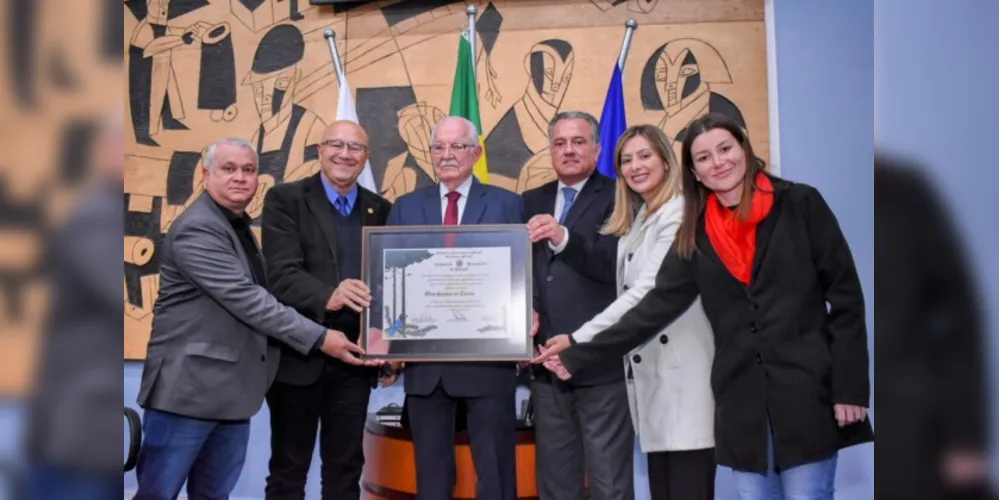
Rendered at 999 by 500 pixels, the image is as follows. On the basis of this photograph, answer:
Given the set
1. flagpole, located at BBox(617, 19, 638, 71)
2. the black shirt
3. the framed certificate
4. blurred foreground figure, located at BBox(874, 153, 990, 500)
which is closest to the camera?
blurred foreground figure, located at BBox(874, 153, 990, 500)

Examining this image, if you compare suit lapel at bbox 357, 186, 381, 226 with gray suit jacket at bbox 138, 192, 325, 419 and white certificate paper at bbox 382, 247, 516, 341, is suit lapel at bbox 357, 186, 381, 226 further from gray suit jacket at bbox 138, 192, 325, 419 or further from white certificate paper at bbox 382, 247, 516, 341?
gray suit jacket at bbox 138, 192, 325, 419

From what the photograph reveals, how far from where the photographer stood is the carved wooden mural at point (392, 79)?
3463 mm

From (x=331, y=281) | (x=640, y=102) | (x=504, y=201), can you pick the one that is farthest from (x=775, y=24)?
(x=331, y=281)

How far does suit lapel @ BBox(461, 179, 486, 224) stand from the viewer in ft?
8.30

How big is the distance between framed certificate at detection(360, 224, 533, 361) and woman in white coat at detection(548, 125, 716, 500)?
196 millimetres

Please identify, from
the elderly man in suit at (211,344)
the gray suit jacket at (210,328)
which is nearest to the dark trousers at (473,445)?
the elderly man in suit at (211,344)

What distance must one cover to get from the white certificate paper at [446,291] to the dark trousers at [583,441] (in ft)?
1.08

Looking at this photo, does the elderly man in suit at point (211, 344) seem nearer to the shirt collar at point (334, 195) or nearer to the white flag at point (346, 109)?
the shirt collar at point (334, 195)

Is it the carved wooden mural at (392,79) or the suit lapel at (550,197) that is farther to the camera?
the carved wooden mural at (392,79)

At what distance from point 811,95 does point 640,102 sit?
763 mm

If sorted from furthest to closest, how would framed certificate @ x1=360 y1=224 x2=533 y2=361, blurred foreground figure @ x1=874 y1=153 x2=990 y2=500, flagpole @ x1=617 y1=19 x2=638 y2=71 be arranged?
flagpole @ x1=617 y1=19 x2=638 y2=71
framed certificate @ x1=360 y1=224 x2=533 y2=361
blurred foreground figure @ x1=874 y1=153 x2=990 y2=500

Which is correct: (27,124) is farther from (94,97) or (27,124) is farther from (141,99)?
(141,99)

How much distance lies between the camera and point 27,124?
37cm

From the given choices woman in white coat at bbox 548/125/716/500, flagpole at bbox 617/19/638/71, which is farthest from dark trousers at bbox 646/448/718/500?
flagpole at bbox 617/19/638/71
